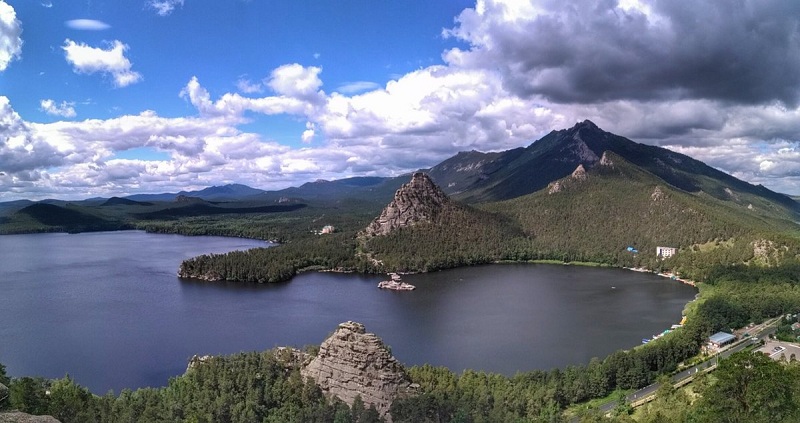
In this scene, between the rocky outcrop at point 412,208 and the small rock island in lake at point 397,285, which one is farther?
the rocky outcrop at point 412,208

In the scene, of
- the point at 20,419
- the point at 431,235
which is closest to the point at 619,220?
the point at 431,235

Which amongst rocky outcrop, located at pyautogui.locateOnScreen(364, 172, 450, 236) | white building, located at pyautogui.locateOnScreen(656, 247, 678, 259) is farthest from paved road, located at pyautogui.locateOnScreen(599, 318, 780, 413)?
rocky outcrop, located at pyautogui.locateOnScreen(364, 172, 450, 236)

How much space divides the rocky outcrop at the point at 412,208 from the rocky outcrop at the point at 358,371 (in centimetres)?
11487

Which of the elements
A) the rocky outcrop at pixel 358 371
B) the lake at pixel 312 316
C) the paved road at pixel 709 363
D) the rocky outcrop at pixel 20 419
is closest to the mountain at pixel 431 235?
the lake at pixel 312 316

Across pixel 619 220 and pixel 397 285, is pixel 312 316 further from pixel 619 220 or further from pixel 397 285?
pixel 619 220

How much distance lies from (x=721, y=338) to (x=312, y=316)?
55.6 meters

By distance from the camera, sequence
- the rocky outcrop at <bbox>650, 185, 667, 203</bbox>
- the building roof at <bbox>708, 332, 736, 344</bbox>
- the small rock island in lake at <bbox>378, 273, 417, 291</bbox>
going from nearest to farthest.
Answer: the building roof at <bbox>708, 332, 736, 344</bbox>, the small rock island in lake at <bbox>378, 273, 417, 291</bbox>, the rocky outcrop at <bbox>650, 185, 667, 203</bbox>

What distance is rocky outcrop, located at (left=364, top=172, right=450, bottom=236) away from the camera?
162875mm

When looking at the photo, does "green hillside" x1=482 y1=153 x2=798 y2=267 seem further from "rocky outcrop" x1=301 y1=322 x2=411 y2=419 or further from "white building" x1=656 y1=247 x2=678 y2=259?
"rocky outcrop" x1=301 y1=322 x2=411 y2=419

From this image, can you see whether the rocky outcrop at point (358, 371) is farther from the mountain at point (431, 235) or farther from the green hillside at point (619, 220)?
the green hillside at point (619, 220)

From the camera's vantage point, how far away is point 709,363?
57844mm

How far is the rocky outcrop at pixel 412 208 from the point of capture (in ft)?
534

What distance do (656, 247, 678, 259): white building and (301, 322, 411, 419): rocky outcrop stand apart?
11196 centimetres

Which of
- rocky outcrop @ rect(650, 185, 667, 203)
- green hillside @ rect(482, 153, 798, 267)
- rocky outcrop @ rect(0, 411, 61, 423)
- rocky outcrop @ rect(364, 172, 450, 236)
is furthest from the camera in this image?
rocky outcrop @ rect(364, 172, 450, 236)
